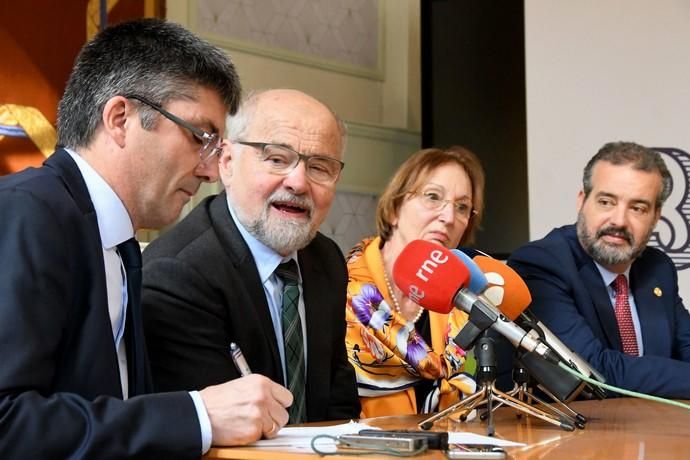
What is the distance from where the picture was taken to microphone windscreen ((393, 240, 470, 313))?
185 cm

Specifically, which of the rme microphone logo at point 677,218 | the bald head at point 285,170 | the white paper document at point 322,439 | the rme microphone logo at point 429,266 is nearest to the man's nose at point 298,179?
the bald head at point 285,170

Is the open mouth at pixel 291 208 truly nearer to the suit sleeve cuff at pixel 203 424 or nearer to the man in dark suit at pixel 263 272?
the man in dark suit at pixel 263 272

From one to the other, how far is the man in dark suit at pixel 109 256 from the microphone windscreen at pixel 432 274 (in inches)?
13.6

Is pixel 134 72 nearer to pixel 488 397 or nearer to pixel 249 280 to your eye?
pixel 249 280

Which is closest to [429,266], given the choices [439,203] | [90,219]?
[90,219]

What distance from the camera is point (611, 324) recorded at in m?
3.36

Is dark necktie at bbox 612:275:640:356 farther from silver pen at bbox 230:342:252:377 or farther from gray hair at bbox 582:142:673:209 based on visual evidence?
silver pen at bbox 230:342:252:377

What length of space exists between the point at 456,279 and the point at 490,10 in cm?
372

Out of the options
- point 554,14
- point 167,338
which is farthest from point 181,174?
point 554,14

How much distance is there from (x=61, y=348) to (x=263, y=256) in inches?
30.7

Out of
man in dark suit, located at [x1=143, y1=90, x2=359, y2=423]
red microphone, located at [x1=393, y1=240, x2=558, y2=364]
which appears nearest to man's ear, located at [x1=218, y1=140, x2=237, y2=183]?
man in dark suit, located at [x1=143, y1=90, x2=359, y2=423]

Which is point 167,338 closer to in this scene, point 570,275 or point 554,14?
point 570,275

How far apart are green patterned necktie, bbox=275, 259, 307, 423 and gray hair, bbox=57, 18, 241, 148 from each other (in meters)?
0.57

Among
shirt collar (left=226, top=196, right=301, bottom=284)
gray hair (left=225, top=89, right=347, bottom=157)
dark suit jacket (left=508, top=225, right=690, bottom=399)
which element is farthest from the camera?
dark suit jacket (left=508, top=225, right=690, bottom=399)
